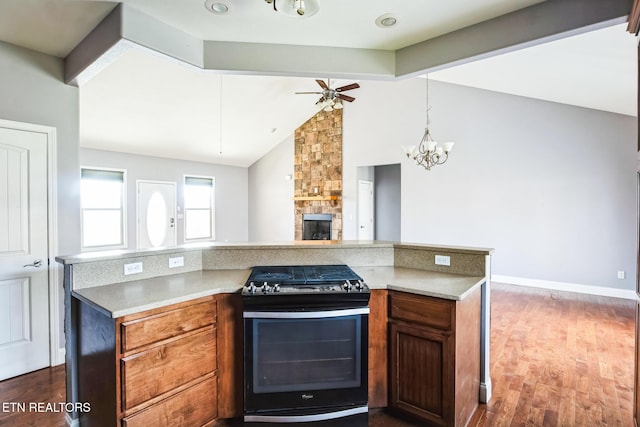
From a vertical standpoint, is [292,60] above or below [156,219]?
above

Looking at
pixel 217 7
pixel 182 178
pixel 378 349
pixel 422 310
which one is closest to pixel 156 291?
pixel 378 349

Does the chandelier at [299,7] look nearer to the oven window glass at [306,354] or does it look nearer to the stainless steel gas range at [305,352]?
the stainless steel gas range at [305,352]

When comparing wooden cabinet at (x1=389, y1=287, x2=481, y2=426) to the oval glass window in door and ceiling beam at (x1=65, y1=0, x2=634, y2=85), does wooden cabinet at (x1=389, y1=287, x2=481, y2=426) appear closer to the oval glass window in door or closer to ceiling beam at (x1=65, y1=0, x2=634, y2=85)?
ceiling beam at (x1=65, y1=0, x2=634, y2=85)

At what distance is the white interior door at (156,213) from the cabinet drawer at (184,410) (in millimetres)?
5645

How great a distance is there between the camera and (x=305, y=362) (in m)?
2.01

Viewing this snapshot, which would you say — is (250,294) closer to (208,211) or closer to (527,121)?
(527,121)

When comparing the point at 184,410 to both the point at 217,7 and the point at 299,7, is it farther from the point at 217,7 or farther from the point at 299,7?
the point at 217,7

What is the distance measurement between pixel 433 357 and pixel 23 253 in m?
3.30

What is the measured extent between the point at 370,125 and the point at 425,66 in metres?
4.66

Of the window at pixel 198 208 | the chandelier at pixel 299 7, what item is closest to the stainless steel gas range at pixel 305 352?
the chandelier at pixel 299 7

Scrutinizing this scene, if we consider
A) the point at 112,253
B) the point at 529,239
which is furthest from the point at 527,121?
the point at 112,253

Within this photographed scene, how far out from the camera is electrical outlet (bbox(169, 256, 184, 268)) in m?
2.42

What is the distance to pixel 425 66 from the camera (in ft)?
8.57

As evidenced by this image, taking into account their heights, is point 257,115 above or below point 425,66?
above
